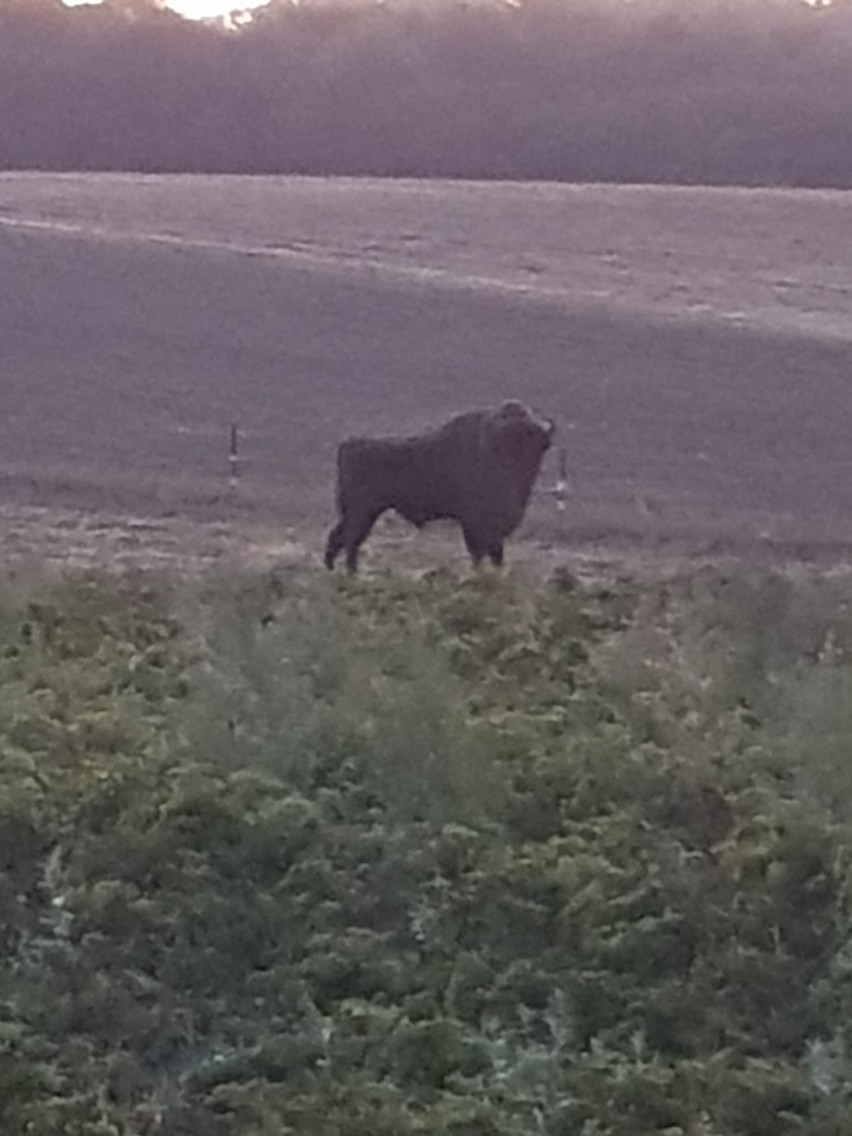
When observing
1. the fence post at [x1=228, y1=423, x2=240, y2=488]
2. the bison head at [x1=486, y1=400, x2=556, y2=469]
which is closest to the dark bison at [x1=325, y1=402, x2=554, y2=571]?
the bison head at [x1=486, y1=400, x2=556, y2=469]

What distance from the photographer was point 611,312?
33.7 m

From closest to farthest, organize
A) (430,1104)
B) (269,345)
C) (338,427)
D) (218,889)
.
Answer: (430,1104) < (218,889) < (338,427) < (269,345)

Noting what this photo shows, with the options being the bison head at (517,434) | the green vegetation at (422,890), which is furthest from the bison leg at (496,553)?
the green vegetation at (422,890)

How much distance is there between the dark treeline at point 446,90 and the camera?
44125mm

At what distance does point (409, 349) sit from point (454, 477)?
53.9ft

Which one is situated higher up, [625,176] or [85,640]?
[625,176]

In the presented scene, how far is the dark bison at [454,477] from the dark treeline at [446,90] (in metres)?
27.6

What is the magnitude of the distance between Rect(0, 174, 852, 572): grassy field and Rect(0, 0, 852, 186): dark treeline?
118 inches

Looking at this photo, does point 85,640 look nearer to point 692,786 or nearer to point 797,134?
point 692,786

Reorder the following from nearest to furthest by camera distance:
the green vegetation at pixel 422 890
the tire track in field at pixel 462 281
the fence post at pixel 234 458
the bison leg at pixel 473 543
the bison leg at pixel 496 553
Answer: the green vegetation at pixel 422 890 → the bison leg at pixel 496 553 → the bison leg at pixel 473 543 → the fence post at pixel 234 458 → the tire track in field at pixel 462 281

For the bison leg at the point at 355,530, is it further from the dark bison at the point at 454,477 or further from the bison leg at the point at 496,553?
the bison leg at the point at 496,553

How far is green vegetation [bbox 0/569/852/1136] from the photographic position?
7090mm

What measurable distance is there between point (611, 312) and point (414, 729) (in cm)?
2488

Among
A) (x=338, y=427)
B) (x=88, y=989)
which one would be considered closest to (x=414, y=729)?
(x=88, y=989)
